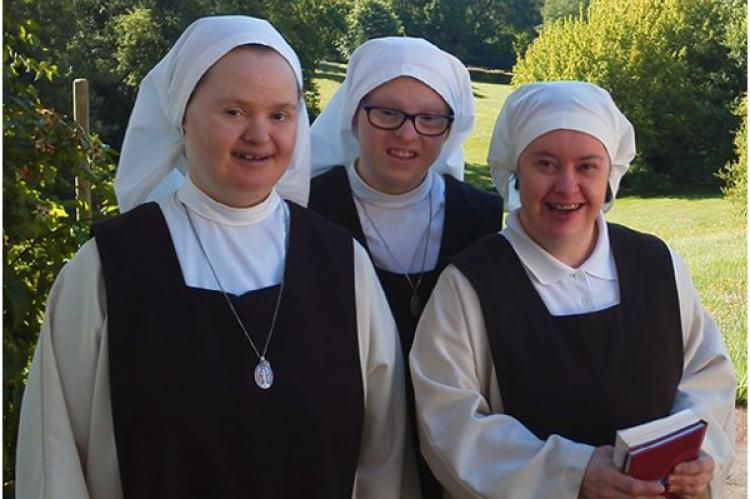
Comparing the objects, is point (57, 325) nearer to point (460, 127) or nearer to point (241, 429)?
point (241, 429)

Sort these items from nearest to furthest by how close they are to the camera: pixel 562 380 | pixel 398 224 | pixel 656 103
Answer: pixel 562 380 < pixel 398 224 < pixel 656 103

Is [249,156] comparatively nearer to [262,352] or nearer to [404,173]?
[262,352]

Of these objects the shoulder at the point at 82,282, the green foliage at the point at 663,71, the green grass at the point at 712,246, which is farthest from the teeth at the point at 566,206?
the green foliage at the point at 663,71

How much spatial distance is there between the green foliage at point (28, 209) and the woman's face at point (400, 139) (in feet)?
3.58

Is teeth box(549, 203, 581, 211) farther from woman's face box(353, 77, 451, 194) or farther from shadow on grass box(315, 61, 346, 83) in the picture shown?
shadow on grass box(315, 61, 346, 83)

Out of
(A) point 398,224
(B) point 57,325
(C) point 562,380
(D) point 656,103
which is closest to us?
(B) point 57,325

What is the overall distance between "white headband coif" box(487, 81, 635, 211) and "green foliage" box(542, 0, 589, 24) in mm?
24098

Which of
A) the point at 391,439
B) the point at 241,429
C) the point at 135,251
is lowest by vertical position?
the point at 391,439

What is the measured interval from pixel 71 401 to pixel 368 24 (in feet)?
80.5

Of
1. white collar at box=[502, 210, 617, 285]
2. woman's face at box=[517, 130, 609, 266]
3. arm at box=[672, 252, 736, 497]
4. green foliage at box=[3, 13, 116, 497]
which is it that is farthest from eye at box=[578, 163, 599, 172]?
green foliage at box=[3, 13, 116, 497]

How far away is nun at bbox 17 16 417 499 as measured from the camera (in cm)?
198

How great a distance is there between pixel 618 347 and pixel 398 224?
76 centimetres

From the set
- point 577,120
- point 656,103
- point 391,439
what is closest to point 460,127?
point 577,120

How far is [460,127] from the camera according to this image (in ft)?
9.09
